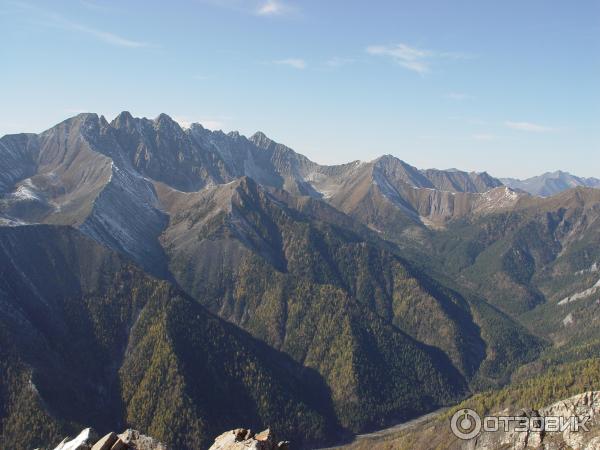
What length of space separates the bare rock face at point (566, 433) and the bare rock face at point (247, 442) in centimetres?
6735

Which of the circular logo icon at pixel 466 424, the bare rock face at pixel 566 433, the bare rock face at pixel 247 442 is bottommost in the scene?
the circular logo icon at pixel 466 424

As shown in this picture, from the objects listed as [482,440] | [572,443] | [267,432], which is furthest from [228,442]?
[482,440]

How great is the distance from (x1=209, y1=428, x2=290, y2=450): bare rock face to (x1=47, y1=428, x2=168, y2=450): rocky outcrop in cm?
685

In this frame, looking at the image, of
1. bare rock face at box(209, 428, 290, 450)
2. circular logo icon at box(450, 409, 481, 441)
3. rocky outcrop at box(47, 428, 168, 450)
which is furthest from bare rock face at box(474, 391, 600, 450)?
rocky outcrop at box(47, 428, 168, 450)

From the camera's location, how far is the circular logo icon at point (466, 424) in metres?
142

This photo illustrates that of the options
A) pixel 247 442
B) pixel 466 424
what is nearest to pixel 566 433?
pixel 466 424

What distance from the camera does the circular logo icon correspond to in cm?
14188

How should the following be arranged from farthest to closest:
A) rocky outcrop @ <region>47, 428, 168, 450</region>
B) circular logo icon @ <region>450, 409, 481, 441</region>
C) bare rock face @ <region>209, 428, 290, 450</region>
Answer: circular logo icon @ <region>450, 409, 481, 441</region> → bare rock face @ <region>209, 428, 290, 450</region> → rocky outcrop @ <region>47, 428, 168, 450</region>

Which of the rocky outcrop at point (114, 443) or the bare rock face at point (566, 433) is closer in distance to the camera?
the rocky outcrop at point (114, 443)

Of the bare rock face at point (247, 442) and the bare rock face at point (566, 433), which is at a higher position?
the bare rock face at point (247, 442)

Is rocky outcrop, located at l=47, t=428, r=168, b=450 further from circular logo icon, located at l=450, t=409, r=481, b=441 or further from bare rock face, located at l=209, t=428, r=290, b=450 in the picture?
circular logo icon, located at l=450, t=409, r=481, b=441

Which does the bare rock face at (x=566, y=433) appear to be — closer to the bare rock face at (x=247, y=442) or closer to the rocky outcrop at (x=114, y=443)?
the bare rock face at (x=247, y=442)

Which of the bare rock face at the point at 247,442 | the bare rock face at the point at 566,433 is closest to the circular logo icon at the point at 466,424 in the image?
the bare rock face at the point at 566,433

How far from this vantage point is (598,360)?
194000 millimetres
